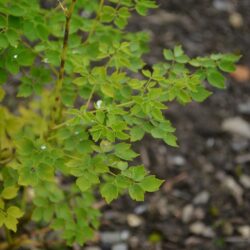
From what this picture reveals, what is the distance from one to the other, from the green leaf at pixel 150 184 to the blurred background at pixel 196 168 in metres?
1.14

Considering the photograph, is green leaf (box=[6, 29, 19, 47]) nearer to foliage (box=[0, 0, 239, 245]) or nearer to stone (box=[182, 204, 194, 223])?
foliage (box=[0, 0, 239, 245])

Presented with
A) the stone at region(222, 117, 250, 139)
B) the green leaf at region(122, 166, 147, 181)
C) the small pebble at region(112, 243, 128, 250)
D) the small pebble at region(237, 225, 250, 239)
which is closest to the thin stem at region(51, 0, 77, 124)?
the green leaf at region(122, 166, 147, 181)

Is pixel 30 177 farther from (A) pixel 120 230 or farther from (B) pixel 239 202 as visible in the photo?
(B) pixel 239 202

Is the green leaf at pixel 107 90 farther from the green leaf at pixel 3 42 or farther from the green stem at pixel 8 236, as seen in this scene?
the green stem at pixel 8 236

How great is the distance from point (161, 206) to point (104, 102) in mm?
1267

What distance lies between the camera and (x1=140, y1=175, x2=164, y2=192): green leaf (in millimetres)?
1473

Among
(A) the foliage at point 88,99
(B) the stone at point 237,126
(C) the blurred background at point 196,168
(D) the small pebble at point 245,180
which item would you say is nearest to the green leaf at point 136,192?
(A) the foliage at point 88,99

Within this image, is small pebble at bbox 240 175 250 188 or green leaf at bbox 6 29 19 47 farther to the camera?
small pebble at bbox 240 175 250 188

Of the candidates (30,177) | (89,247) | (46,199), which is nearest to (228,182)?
(89,247)

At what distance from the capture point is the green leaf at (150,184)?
4.83ft

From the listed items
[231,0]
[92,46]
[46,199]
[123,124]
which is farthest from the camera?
[231,0]

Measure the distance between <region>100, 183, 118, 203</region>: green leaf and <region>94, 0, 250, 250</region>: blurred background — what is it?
1122mm

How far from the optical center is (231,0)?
3869mm

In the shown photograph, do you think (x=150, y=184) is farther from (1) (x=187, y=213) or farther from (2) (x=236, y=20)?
(2) (x=236, y=20)
